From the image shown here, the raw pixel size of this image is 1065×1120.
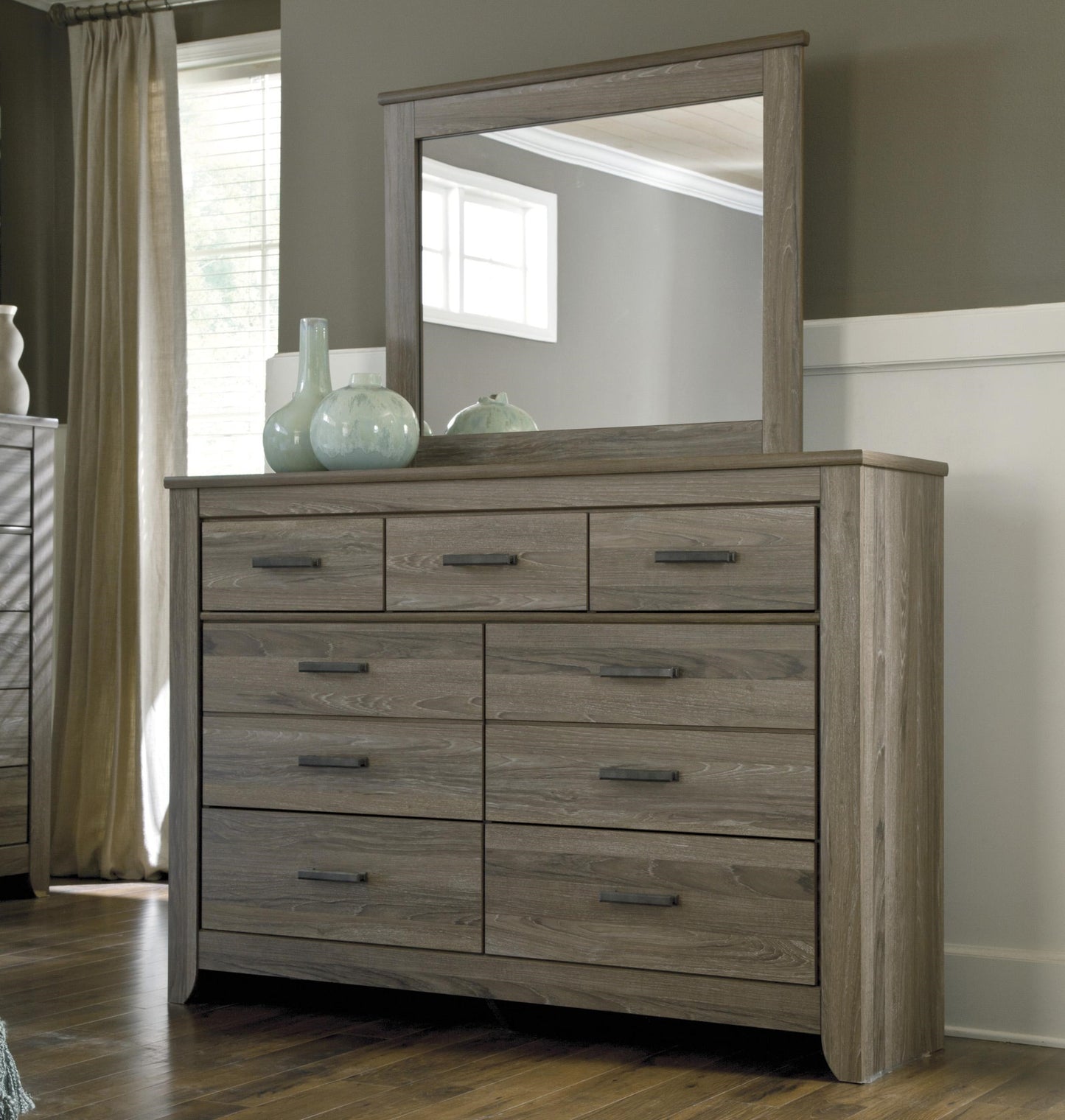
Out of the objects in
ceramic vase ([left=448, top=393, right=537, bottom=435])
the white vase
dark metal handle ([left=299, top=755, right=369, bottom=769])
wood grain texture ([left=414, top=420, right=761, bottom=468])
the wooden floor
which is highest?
the white vase

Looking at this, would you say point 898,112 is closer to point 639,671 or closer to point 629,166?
point 629,166

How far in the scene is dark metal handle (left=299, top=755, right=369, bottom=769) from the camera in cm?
258

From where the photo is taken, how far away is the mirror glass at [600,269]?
267 cm

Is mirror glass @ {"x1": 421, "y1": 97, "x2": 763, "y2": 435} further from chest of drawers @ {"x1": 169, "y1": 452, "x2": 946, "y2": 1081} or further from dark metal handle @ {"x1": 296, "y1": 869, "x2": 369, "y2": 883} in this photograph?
dark metal handle @ {"x1": 296, "y1": 869, "x2": 369, "y2": 883}

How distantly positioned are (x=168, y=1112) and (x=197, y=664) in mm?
865

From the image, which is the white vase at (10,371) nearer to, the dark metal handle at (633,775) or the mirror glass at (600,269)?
the mirror glass at (600,269)

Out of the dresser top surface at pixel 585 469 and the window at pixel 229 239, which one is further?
the window at pixel 229 239

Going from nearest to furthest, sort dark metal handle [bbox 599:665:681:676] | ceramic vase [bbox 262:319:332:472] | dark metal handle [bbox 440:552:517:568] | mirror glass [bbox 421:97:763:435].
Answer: dark metal handle [bbox 599:665:681:676] → dark metal handle [bbox 440:552:517:568] → mirror glass [bbox 421:97:763:435] → ceramic vase [bbox 262:319:332:472]

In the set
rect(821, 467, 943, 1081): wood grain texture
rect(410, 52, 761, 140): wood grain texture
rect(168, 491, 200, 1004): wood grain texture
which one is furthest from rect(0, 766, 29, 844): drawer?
rect(821, 467, 943, 1081): wood grain texture

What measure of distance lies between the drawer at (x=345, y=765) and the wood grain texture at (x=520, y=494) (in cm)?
36

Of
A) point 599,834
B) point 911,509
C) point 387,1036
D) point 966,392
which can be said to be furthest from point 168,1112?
point 966,392

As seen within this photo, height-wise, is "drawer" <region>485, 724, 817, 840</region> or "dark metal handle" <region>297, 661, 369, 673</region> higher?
"dark metal handle" <region>297, 661, 369, 673</region>

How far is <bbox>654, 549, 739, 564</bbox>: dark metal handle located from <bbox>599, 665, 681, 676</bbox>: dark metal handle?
163 millimetres

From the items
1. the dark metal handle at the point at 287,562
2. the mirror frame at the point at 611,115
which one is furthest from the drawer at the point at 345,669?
the mirror frame at the point at 611,115
